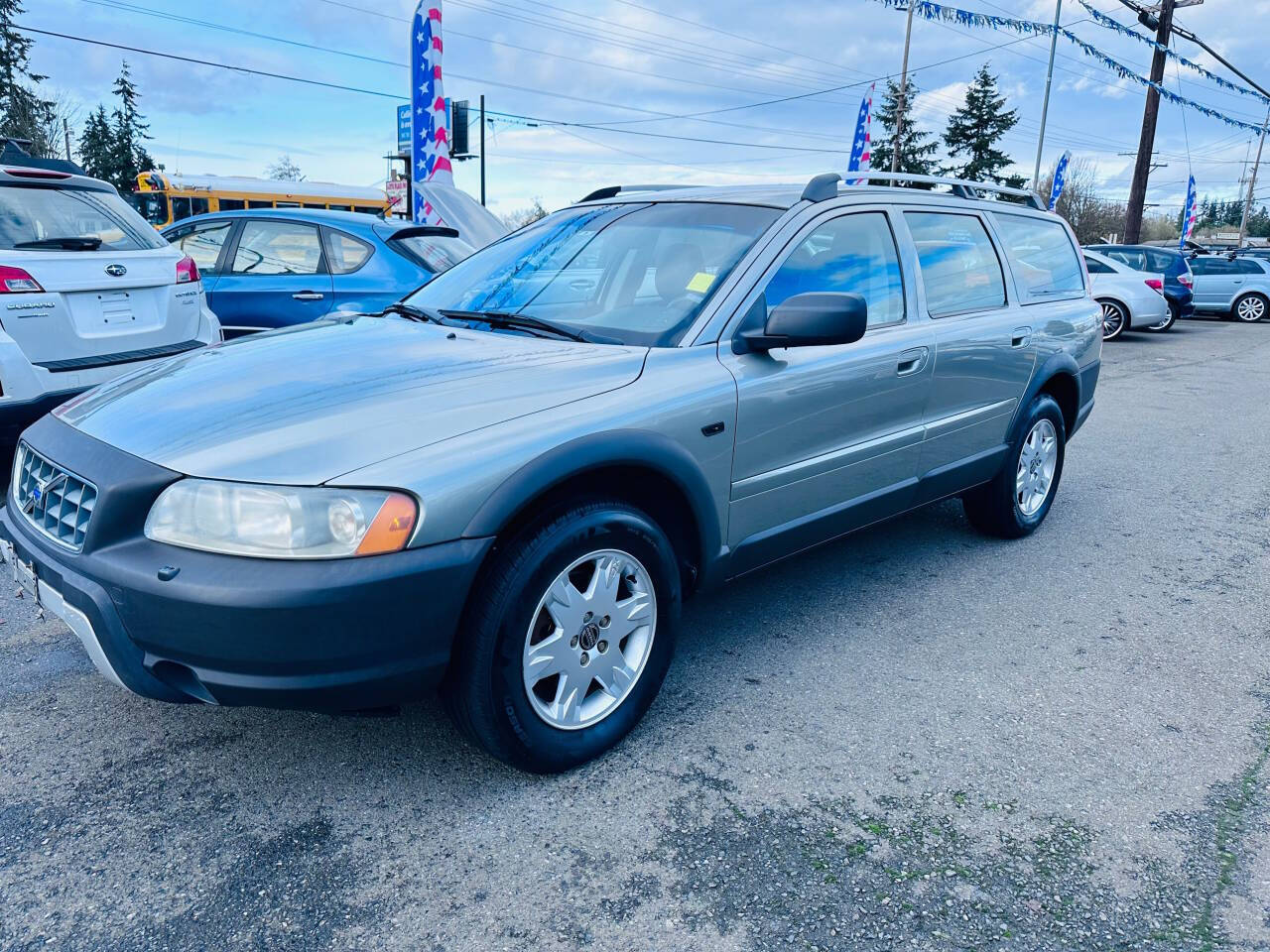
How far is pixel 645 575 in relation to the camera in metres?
2.76

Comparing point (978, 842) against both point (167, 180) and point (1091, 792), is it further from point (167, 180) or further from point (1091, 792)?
point (167, 180)

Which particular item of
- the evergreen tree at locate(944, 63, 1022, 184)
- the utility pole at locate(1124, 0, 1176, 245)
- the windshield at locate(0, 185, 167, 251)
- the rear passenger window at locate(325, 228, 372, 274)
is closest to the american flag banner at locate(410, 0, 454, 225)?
the rear passenger window at locate(325, 228, 372, 274)

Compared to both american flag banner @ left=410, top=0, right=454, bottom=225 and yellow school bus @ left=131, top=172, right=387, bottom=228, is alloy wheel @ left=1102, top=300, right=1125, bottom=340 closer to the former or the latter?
american flag banner @ left=410, top=0, right=454, bottom=225

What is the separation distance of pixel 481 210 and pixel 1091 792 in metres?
8.93

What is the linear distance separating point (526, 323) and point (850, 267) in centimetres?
127

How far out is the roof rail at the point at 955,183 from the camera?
3.98 m

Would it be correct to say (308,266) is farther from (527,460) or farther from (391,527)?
(391,527)

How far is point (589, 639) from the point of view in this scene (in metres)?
2.63

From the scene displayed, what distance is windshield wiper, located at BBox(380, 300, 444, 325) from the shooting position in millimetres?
3373


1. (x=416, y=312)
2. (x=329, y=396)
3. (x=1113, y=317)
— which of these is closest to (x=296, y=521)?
(x=329, y=396)

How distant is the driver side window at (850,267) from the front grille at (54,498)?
2.05 m

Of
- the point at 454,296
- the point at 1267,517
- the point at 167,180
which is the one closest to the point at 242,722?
the point at 454,296

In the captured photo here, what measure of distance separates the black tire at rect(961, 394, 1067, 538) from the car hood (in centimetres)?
254

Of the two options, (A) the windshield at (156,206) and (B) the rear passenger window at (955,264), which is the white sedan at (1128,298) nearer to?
(B) the rear passenger window at (955,264)
